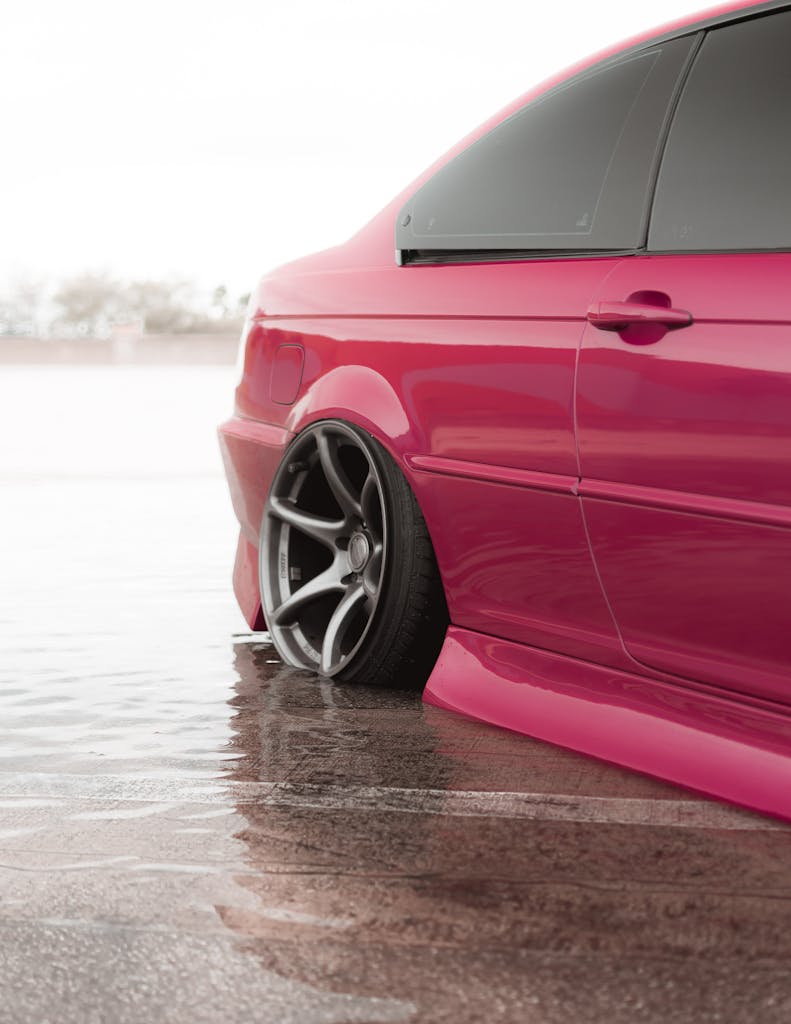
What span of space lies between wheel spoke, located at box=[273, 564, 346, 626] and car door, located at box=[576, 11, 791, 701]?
A: 1.11 meters

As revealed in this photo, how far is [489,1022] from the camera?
208cm

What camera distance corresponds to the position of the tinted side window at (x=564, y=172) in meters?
3.29

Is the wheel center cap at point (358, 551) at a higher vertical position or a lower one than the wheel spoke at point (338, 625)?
higher

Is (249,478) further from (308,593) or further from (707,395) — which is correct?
(707,395)

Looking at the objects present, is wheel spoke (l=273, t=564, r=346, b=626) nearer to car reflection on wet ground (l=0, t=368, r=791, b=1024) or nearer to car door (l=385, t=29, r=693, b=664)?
car reflection on wet ground (l=0, t=368, r=791, b=1024)

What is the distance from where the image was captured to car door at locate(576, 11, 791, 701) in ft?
9.35

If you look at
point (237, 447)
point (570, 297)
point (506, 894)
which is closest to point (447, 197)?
point (570, 297)

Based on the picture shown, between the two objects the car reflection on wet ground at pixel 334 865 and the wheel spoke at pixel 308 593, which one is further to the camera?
the wheel spoke at pixel 308 593

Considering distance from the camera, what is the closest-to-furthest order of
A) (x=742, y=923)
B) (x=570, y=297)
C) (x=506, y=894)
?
1. (x=742, y=923)
2. (x=506, y=894)
3. (x=570, y=297)

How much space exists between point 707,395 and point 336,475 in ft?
4.63

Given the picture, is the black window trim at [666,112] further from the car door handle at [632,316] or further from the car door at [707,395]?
the car door handle at [632,316]

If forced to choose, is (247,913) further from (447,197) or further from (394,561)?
(447,197)

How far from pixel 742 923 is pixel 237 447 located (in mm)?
2560

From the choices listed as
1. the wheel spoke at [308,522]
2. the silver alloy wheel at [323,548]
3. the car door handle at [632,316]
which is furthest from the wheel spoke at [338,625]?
the car door handle at [632,316]
